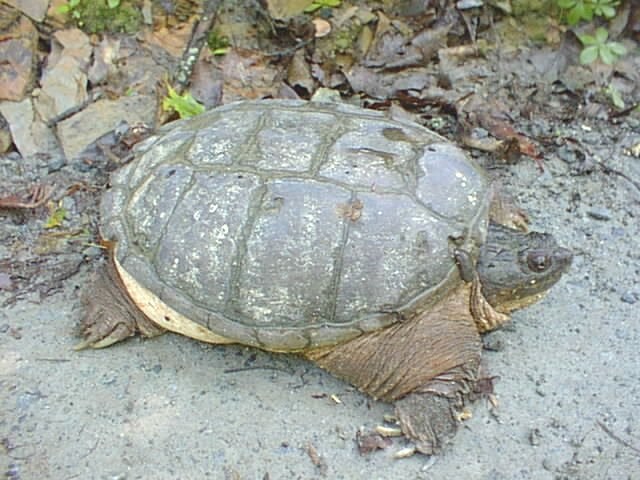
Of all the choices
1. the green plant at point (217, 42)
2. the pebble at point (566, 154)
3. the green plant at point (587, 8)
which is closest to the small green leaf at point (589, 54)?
the green plant at point (587, 8)

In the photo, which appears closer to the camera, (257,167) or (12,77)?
(257,167)

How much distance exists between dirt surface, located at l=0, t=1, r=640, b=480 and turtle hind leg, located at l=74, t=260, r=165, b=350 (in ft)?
0.18

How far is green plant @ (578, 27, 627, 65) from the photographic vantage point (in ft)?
15.1

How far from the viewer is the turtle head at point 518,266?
3.10 metres

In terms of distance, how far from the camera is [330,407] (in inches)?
120

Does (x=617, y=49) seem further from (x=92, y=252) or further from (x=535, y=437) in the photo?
(x=92, y=252)

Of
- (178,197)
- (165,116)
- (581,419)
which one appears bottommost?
(581,419)

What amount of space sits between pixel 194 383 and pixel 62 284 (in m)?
0.91

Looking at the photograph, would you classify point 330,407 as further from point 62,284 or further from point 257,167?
point 62,284

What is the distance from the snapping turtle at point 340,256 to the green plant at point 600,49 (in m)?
1.81

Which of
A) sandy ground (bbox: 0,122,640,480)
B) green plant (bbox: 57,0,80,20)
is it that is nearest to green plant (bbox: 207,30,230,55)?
green plant (bbox: 57,0,80,20)

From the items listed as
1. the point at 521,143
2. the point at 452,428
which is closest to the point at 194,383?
the point at 452,428

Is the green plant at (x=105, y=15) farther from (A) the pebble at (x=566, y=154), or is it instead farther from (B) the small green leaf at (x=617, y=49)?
(B) the small green leaf at (x=617, y=49)

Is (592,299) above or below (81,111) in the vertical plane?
below
